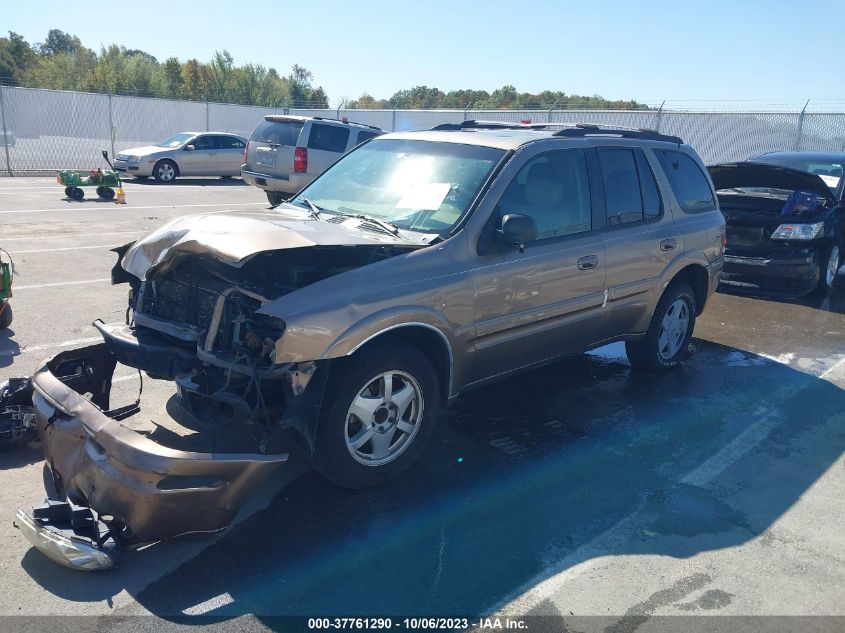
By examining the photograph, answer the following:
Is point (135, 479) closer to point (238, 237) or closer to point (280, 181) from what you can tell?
point (238, 237)

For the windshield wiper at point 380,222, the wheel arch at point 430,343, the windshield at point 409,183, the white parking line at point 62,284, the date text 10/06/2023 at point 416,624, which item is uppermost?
the windshield at point 409,183

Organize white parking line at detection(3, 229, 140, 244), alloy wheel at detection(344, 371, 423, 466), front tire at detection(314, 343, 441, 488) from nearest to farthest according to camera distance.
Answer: front tire at detection(314, 343, 441, 488) < alloy wheel at detection(344, 371, 423, 466) < white parking line at detection(3, 229, 140, 244)

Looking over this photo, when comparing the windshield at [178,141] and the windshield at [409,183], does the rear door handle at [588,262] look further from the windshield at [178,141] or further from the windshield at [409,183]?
the windshield at [178,141]

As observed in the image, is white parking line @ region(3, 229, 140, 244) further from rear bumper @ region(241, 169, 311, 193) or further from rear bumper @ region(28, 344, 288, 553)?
rear bumper @ region(28, 344, 288, 553)

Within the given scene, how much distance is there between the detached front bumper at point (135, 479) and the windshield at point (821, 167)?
370 inches

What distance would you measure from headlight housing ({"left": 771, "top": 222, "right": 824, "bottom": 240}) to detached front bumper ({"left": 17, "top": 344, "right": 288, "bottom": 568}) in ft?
25.0

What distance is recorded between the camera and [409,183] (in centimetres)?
486

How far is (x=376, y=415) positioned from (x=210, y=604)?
1327mm

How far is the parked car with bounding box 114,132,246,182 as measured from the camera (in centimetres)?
2000

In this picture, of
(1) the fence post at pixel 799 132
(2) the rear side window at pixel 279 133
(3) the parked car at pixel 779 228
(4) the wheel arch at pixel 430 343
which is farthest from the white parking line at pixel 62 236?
(1) the fence post at pixel 799 132

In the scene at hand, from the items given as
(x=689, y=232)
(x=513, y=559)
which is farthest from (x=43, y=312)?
(x=689, y=232)

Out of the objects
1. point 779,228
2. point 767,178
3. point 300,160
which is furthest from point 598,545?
point 300,160

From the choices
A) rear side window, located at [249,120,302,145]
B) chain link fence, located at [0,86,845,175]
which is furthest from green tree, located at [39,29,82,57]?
rear side window, located at [249,120,302,145]

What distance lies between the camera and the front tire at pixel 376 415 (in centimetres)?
380
